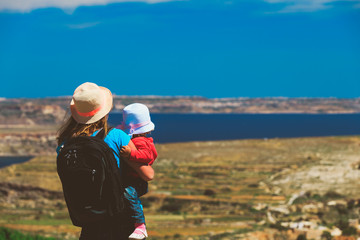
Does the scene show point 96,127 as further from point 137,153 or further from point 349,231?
point 349,231

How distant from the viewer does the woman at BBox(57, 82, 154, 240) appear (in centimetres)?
405

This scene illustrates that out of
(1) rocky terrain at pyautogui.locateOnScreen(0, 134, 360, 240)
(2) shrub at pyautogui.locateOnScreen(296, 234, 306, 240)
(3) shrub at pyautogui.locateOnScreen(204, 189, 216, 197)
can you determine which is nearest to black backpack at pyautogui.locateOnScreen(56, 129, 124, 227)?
(1) rocky terrain at pyautogui.locateOnScreen(0, 134, 360, 240)

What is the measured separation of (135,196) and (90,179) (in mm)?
472

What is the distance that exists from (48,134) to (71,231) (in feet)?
354

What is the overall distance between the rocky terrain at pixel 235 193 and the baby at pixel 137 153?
45.3 ft

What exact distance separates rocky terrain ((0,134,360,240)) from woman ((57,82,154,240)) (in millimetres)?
13945

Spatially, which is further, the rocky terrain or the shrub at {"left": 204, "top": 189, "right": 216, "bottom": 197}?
the shrub at {"left": 204, "top": 189, "right": 216, "bottom": 197}

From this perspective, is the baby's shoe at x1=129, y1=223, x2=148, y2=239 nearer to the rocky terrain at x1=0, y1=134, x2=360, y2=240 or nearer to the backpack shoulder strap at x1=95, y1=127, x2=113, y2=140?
the backpack shoulder strap at x1=95, y1=127, x2=113, y2=140

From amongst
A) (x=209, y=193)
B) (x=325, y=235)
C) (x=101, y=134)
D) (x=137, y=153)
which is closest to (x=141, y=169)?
(x=137, y=153)

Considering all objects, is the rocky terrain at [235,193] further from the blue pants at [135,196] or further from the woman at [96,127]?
the woman at [96,127]

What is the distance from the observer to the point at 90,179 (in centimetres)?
383

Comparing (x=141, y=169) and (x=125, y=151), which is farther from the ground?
(x=125, y=151)

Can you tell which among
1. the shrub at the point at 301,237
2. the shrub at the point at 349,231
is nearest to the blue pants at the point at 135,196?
the shrub at the point at 301,237

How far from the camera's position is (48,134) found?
12988 cm
